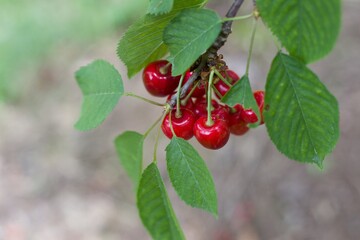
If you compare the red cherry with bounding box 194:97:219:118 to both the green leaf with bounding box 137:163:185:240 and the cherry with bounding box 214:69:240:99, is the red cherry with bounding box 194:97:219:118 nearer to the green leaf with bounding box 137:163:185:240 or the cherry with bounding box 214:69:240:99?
the cherry with bounding box 214:69:240:99

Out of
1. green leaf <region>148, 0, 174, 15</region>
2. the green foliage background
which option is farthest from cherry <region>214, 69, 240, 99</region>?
the green foliage background

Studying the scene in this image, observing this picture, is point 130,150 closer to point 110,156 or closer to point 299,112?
point 299,112

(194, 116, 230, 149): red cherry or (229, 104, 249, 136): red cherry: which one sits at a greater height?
(229, 104, 249, 136): red cherry

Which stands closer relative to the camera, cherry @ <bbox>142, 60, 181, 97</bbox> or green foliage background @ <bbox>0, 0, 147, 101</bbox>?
cherry @ <bbox>142, 60, 181, 97</bbox>

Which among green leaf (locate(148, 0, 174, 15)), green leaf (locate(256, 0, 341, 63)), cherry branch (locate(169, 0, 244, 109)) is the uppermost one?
green leaf (locate(148, 0, 174, 15))

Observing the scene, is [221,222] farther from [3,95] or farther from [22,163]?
[3,95]

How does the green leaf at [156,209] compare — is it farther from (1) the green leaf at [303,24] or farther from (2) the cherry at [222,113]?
(1) the green leaf at [303,24]

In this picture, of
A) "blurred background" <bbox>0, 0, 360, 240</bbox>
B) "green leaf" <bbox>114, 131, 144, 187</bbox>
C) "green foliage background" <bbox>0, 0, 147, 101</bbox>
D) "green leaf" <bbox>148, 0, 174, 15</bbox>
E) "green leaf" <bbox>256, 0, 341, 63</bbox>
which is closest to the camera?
"green leaf" <bbox>256, 0, 341, 63</bbox>

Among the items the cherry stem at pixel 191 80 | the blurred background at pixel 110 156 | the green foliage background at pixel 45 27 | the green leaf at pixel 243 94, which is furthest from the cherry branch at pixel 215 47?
the green foliage background at pixel 45 27
